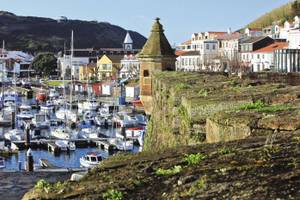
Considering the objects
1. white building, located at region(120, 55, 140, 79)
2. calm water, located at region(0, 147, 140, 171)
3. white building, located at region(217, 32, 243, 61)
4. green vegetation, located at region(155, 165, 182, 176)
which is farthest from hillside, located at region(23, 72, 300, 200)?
white building, located at region(120, 55, 140, 79)

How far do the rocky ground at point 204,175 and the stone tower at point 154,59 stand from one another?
17.2 meters

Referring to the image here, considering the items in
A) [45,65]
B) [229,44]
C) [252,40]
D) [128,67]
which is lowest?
[128,67]

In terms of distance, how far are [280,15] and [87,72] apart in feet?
130

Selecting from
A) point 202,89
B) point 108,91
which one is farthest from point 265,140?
point 108,91

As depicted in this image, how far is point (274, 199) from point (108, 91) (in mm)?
93506

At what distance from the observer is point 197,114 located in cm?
730

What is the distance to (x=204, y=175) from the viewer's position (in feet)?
11.2

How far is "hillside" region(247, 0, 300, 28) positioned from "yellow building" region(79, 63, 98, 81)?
3463 centimetres

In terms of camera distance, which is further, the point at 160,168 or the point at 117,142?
the point at 117,142

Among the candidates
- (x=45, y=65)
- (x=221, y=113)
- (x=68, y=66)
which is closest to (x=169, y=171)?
(x=221, y=113)

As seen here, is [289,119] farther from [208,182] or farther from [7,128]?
[7,128]

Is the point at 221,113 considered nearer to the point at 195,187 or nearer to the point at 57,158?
the point at 195,187

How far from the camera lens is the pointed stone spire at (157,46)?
2167 cm

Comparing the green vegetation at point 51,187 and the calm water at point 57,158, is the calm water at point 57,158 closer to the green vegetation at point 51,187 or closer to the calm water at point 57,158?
the calm water at point 57,158
